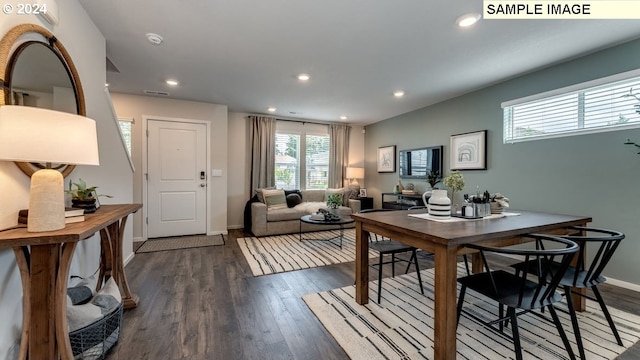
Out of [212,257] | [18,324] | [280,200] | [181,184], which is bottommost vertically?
[212,257]

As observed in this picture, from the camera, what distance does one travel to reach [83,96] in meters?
1.95

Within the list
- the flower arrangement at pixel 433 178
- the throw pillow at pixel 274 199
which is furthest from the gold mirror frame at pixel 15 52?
the flower arrangement at pixel 433 178

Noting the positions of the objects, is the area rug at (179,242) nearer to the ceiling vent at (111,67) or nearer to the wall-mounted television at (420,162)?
the ceiling vent at (111,67)

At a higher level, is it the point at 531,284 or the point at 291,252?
the point at 531,284

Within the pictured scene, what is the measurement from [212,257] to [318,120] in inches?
147

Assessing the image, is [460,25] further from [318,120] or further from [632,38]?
[318,120]

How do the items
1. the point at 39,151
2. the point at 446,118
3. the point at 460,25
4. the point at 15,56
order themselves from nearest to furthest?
the point at 39,151 < the point at 15,56 < the point at 460,25 < the point at 446,118

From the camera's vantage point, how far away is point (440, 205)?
1971 millimetres

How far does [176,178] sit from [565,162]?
552cm

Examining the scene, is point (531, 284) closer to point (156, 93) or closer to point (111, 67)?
point (111, 67)

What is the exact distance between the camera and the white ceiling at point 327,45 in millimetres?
1988

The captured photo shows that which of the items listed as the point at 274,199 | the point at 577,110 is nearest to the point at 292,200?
the point at 274,199

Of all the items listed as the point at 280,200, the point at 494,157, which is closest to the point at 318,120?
the point at 280,200

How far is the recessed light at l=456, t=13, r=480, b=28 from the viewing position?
6.65ft
